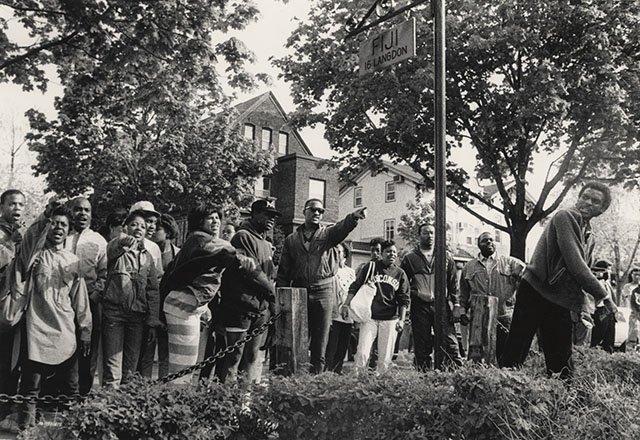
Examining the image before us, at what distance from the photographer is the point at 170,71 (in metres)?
10.8

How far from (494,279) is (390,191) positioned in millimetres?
43883

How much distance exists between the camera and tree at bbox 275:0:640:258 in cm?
1555

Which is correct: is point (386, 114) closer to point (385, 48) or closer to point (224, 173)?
point (385, 48)

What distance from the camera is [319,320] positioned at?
6.66 metres

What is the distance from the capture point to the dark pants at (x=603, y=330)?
481 inches

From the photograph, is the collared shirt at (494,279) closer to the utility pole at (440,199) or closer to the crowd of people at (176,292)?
the crowd of people at (176,292)

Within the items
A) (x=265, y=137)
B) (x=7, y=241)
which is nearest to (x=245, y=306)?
(x=7, y=241)

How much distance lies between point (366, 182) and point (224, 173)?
28.2 meters

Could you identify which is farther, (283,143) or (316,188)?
(283,143)

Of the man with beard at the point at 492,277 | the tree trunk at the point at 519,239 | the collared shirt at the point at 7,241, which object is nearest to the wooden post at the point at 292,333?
the collared shirt at the point at 7,241

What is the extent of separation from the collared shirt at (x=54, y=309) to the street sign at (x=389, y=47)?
11.5 feet

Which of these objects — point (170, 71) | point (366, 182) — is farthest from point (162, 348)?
point (366, 182)

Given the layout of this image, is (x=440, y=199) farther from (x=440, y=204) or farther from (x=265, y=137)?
(x=265, y=137)

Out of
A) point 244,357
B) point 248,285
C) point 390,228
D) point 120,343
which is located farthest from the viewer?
point 390,228
